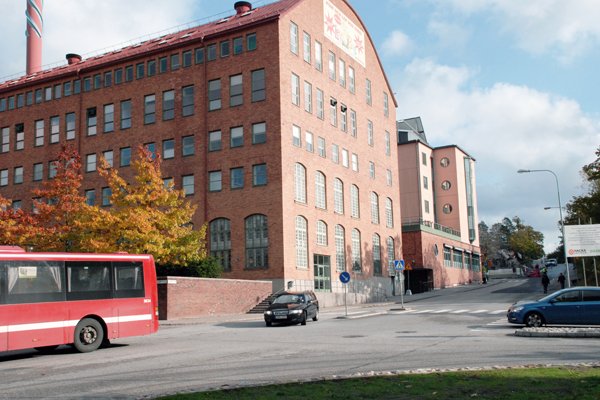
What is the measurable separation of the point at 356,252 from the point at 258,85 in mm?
16971

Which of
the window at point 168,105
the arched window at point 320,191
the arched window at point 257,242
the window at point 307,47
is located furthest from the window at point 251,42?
the arched window at point 257,242

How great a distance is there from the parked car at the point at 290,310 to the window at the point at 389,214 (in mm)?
31801

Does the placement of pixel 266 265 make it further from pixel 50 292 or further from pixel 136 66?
pixel 50 292

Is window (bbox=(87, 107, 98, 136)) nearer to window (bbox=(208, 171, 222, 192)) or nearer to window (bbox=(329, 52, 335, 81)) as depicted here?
window (bbox=(208, 171, 222, 192))

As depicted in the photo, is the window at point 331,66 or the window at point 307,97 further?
the window at point 331,66

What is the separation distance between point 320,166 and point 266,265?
9.68 meters

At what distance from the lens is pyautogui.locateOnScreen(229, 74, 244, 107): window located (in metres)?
41.4

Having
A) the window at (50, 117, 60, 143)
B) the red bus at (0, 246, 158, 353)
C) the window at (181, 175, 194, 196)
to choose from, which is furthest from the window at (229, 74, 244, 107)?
the red bus at (0, 246, 158, 353)

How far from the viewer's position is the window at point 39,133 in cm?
5003

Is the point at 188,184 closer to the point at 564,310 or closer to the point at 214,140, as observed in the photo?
the point at 214,140

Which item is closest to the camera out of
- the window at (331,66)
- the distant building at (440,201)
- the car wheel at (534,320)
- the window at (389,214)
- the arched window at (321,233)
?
the car wheel at (534,320)

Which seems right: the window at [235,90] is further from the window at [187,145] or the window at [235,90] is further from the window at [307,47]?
the window at [307,47]

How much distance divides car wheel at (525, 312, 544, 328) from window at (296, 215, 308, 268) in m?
22.0

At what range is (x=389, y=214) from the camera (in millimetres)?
56656
